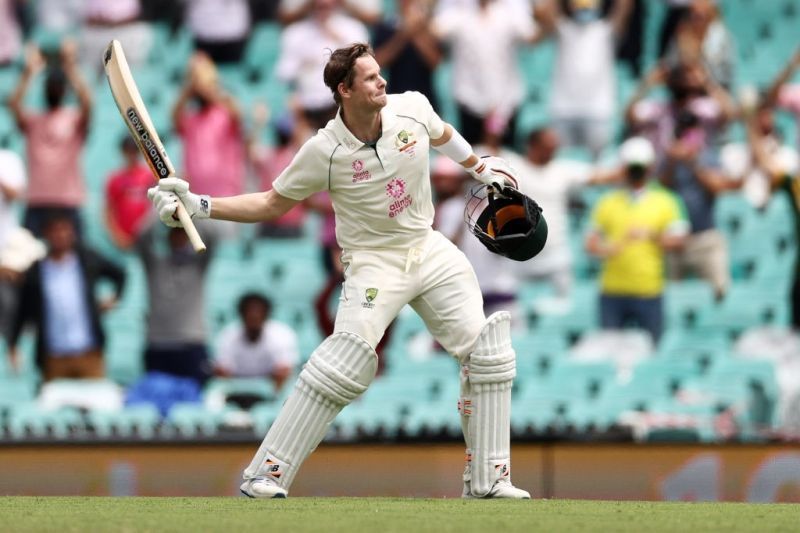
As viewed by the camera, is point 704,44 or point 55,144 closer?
point 55,144

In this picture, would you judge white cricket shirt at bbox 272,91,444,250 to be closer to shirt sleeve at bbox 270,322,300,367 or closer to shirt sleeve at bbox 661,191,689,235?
shirt sleeve at bbox 270,322,300,367

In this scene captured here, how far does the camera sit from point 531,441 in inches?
313

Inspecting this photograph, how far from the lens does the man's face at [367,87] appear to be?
208 inches

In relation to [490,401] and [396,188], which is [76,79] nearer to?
[396,188]

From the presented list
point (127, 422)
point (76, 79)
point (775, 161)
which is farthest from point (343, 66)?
point (775, 161)

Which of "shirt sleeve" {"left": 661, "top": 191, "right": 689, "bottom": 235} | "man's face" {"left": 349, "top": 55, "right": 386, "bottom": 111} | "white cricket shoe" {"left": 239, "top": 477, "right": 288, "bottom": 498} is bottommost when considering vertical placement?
"white cricket shoe" {"left": 239, "top": 477, "right": 288, "bottom": 498}

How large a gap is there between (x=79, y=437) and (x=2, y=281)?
149 centimetres

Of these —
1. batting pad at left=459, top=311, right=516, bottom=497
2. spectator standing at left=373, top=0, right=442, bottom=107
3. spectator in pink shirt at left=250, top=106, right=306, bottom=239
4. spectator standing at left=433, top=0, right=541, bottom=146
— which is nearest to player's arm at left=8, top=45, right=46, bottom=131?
spectator in pink shirt at left=250, top=106, right=306, bottom=239

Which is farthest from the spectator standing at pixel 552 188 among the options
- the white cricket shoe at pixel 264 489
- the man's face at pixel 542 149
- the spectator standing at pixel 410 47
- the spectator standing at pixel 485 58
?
the white cricket shoe at pixel 264 489

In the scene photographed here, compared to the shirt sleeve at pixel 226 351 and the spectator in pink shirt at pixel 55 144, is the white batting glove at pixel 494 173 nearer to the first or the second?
the shirt sleeve at pixel 226 351

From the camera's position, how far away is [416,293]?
17.9 feet

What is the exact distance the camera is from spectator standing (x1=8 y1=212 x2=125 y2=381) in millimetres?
8930

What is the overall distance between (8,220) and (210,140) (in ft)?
4.09

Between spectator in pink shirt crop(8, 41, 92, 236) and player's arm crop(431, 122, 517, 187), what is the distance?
13.4 feet
